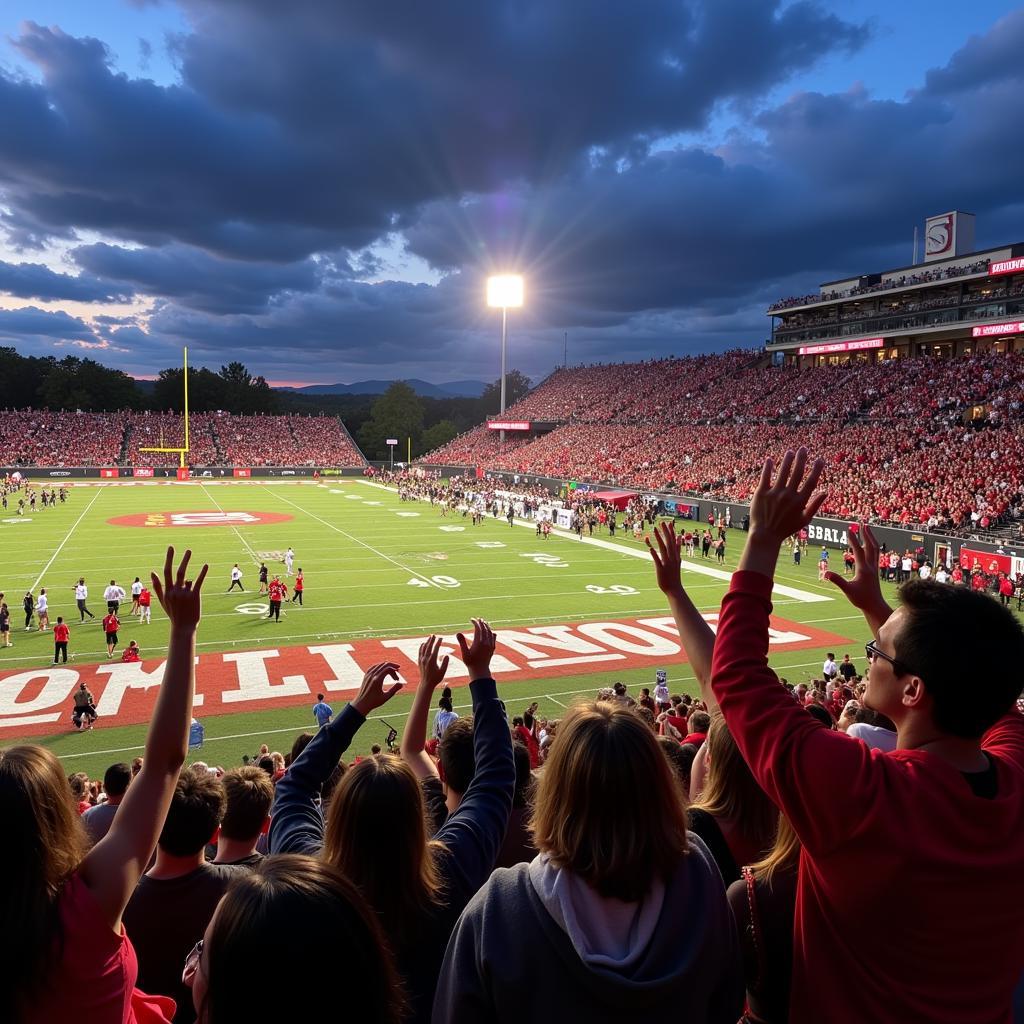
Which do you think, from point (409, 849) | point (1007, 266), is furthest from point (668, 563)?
point (1007, 266)

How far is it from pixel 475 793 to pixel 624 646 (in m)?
17.4

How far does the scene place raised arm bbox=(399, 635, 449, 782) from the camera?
3.99m

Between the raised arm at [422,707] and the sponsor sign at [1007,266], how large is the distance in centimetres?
5039

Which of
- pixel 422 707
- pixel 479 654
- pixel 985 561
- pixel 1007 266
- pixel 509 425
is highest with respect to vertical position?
pixel 1007 266

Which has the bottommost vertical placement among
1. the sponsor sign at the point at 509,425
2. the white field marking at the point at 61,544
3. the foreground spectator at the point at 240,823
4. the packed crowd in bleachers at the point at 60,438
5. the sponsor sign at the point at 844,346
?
the white field marking at the point at 61,544

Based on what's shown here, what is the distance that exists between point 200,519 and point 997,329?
156 feet

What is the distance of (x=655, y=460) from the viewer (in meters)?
57.0

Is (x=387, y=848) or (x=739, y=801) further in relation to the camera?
(x=739, y=801)

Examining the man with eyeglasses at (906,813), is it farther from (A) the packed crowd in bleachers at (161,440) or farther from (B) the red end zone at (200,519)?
(A) the packed crowd in bleachers at (161,440)

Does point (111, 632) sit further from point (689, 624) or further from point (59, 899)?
point (689, 624)

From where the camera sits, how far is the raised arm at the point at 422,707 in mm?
3986

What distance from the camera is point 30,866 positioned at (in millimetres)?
2021

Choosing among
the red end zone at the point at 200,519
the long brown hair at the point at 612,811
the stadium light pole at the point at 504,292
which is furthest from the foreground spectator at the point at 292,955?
the stadium light pole at the point at 504,292

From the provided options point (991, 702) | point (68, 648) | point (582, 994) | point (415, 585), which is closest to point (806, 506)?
point (991, 702)
